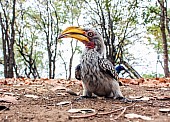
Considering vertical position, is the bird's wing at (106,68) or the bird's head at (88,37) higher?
the bird's head at (88,37)

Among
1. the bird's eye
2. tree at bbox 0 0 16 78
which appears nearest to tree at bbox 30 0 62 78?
tree at bbox 0 0 16 78

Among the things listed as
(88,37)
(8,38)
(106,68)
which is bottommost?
(106,68)

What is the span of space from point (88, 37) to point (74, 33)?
0.57ft

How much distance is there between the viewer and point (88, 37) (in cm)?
333

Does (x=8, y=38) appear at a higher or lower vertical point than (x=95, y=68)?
higher

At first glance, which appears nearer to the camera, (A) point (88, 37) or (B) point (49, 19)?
(A) point (88, 37)

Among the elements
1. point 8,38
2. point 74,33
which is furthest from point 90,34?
point 8,38

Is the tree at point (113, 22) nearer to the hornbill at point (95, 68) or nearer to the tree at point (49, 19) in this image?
the tree at point (49, 19)

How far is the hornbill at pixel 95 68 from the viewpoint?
3133mm

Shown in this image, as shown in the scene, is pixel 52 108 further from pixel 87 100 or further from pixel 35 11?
pixel 35 11

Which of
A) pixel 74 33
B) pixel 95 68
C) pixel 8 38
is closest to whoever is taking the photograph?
pixel 95 68

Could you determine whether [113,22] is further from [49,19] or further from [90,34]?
[90,34]

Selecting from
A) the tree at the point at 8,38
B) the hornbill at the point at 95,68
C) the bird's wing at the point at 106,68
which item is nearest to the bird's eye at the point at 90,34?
the hornbill at the point at 95,68

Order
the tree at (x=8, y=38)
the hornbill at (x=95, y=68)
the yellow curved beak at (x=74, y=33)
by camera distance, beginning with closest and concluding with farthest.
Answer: the hornbill at (x=95, y=68)
the yellow curved beak at (x=74, y=33)
the tree at (x=8, y=38)
